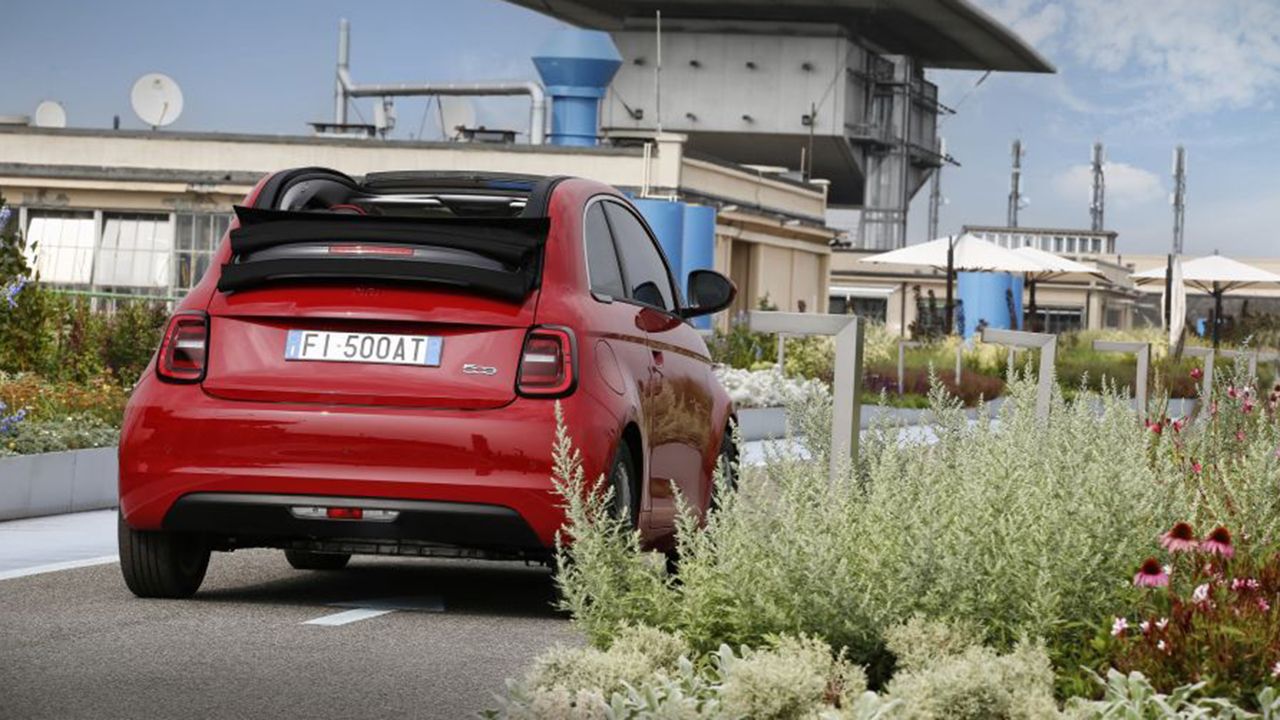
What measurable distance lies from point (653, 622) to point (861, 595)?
2.55 feet

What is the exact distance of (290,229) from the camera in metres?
9.58

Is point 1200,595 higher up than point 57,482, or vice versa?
point 1200,595

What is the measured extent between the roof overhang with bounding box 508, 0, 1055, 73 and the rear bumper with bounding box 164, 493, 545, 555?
8326 centimetres

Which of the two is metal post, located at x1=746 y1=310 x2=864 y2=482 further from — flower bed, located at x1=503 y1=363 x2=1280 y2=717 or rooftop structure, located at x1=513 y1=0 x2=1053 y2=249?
rooftop structure, located at x1=513 y1=0 x2=1053 y2=249

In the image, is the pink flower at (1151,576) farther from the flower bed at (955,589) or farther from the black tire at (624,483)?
the black tire at (624,483)

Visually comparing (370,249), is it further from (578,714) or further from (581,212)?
(578,714)

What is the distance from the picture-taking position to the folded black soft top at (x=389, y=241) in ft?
30.5

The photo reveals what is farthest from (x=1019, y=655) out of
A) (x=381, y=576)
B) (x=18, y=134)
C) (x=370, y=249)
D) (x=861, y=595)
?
(x=18, y=134)

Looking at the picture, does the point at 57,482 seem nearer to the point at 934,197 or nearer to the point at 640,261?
the point at 640,261

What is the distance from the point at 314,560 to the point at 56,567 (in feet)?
3.91

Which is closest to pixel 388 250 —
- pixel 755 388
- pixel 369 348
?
pixel 369 348

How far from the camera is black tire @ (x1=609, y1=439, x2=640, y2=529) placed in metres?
9.48

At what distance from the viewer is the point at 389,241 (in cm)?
943

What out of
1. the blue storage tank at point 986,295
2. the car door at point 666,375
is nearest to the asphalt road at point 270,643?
the car door at point 666,375
